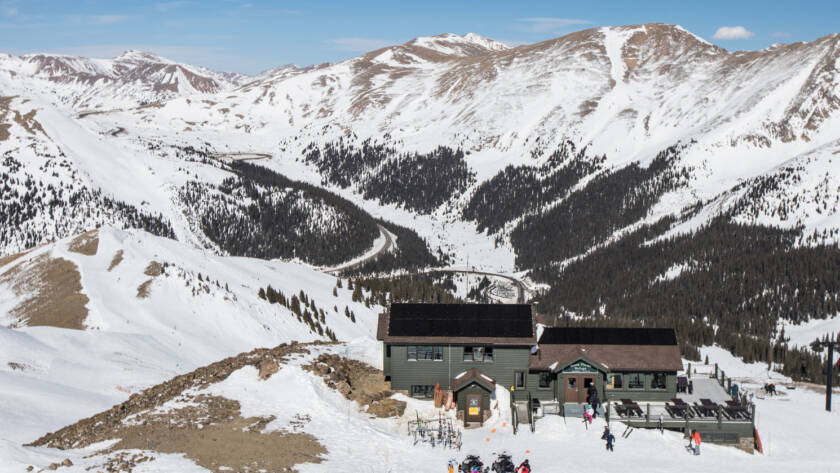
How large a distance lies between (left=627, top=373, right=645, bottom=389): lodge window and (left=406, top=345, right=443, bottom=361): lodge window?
14.3 meters

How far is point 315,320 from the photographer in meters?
99.2

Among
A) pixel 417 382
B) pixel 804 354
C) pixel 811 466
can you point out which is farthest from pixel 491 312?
pixel 804 354

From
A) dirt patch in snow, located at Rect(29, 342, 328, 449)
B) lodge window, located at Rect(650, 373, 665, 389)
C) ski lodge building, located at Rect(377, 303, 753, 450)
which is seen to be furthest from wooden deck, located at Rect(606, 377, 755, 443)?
dirt patch in snow, located at Rect(29, 342, 328, 449)

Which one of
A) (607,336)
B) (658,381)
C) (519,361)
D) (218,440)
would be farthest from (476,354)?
(218,440)

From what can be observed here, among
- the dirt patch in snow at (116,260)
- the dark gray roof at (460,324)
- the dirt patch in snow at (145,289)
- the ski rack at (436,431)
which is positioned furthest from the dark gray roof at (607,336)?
the dirt patch in snow at (116,260)

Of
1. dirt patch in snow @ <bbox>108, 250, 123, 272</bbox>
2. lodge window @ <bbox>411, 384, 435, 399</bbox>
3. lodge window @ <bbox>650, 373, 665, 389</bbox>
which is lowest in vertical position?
lodge window @ <bbox>411, 384, 435, 399</bbox>

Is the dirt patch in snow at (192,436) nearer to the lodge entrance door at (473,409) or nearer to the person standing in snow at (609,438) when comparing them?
the lodge entrance door at (473,409)

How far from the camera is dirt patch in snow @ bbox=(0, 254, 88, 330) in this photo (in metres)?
81.6

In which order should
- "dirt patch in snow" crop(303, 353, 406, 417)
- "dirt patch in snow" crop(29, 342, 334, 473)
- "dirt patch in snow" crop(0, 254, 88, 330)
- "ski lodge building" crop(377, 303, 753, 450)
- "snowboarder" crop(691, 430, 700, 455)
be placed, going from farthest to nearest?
"dirt patch in snow" crop(0, 254, 88, 330) < "ski lodge building" crop(377, 303, 753, 450) < "dirt patch in snow" crop(303, 353, 406, 417) < "snowboarder" crop(691, 430, 700, 455) < "dirt patch in snow" crop(29, 342, 334, 473)

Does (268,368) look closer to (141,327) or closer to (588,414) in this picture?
(588,414)

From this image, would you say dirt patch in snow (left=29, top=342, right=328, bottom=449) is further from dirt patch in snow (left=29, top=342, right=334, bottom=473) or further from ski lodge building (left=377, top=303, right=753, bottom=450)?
ski lodge building (left=377, top=303, right=753, bottom=450)

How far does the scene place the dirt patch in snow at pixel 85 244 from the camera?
105 metres

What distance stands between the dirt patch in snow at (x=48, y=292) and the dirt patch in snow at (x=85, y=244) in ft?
13.9

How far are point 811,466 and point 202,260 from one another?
86324mm
